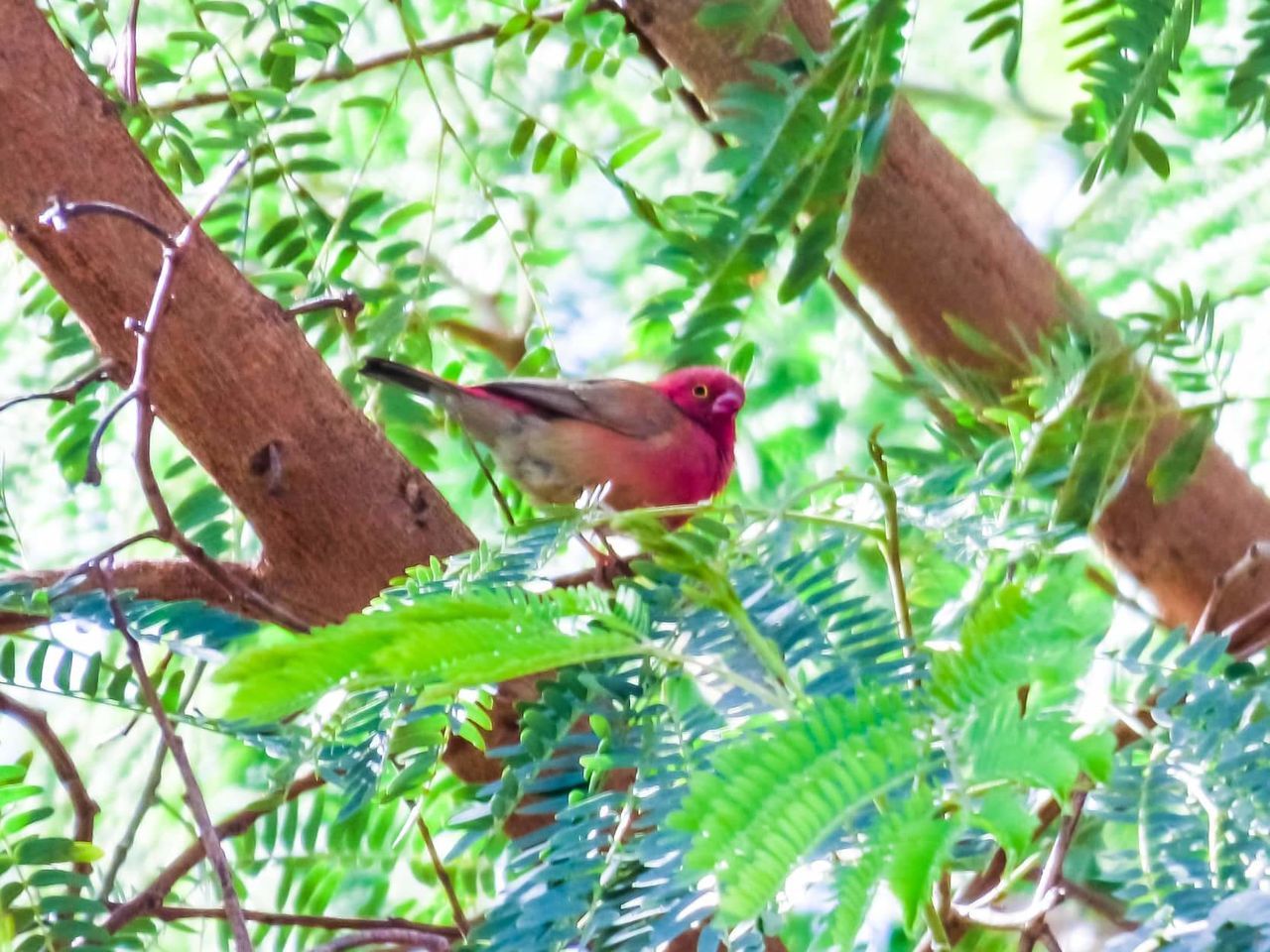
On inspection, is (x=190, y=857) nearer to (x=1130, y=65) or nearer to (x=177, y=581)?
(x=177, y=581)

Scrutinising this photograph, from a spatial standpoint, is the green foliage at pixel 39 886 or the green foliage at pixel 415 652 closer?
the green foliage at pixel 415 652

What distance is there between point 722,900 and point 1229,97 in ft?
5.20

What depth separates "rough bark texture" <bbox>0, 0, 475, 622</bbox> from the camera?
2109mm

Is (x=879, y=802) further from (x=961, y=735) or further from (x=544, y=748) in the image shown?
(x=544, y=748)

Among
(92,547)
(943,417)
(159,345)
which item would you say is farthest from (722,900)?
(92,547)

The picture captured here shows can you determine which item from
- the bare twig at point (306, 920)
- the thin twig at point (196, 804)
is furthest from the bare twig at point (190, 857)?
the thin twig at point (196, 804)

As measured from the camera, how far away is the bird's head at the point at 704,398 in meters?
3.83

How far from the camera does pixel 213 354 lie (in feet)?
6.91

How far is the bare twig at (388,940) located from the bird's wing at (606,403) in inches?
64.4

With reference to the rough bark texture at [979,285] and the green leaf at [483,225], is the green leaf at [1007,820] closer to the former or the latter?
the rough bark texture at [979,285]

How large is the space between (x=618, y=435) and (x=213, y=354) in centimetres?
183

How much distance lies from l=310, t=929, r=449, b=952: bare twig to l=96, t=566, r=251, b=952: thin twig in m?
0.47

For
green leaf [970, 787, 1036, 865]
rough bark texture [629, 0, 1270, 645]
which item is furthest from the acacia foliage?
rough bark texture [629, 0, 1270, 645]

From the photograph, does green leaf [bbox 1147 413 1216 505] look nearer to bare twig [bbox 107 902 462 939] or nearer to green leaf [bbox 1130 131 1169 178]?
green leaf [bbox 1130 131 1169 178]
